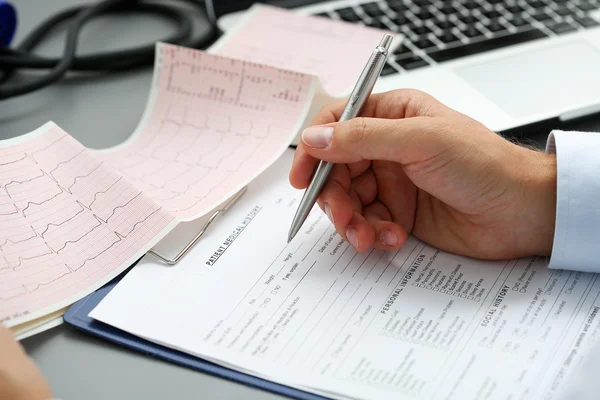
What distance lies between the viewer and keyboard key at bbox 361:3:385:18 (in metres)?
0.92

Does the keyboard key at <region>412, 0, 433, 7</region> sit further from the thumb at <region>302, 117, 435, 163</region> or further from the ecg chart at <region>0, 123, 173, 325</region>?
the ecg chart at <region>0, 123, 173, 325</region>

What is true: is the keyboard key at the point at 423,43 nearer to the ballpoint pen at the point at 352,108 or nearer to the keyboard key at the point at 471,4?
the keyboard key at the point at 471,4

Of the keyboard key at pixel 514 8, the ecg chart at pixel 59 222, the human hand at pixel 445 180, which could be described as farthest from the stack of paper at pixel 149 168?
the keyboard key at pixel 514 8

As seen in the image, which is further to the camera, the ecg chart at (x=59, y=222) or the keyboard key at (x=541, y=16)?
the keyboard key at (x=541, y=16)

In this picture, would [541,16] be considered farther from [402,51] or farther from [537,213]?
[537,213]

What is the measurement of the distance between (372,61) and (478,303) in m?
0.22

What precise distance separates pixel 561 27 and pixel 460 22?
0.13 m

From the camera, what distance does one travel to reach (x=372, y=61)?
1.92 feet

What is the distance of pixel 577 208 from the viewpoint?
0.57 metres

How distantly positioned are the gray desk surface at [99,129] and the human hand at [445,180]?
6.2 inches

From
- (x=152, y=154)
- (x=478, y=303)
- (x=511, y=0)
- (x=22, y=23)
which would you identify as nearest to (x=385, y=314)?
(x=478, y=303)

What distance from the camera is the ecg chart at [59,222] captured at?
21.1 inches

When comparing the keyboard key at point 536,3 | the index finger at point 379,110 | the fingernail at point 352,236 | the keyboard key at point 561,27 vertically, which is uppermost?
the index finger at point 379,110

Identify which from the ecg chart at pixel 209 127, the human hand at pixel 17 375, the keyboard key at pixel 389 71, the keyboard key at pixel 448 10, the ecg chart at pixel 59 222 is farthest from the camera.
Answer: the keyboard key at pixel 448 10
